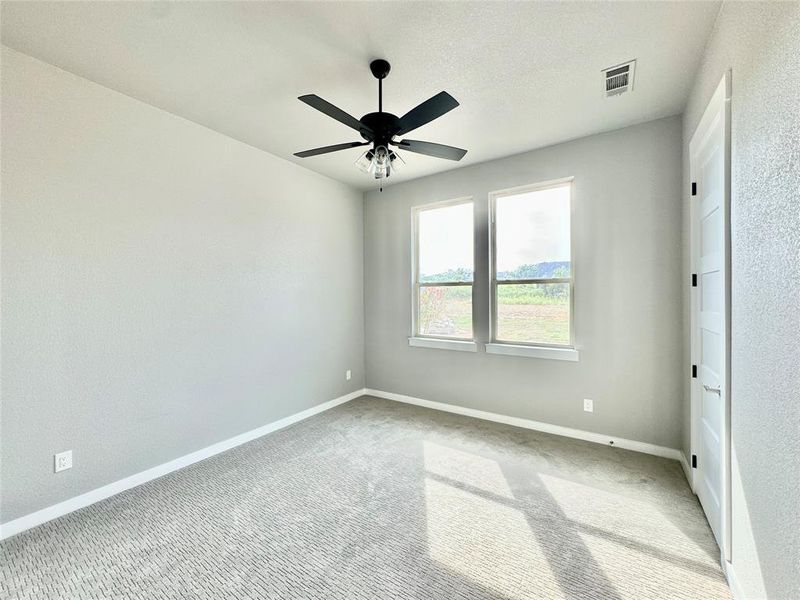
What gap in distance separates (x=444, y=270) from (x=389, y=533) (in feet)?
9.44

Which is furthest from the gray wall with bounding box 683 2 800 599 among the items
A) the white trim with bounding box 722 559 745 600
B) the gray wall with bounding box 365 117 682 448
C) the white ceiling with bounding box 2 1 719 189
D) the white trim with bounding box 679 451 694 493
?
the gray wall with bounding box 365 117 682 448

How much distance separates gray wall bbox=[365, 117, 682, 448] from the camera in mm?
2850

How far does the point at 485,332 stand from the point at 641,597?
249 cm

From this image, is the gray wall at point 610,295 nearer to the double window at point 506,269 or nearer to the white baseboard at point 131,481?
the double window at point 506,269

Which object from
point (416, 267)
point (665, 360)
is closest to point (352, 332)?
point (416, 267)

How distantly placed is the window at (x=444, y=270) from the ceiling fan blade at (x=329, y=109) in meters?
2.16

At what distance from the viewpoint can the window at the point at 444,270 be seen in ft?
13.1

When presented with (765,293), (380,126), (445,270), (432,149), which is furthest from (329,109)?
(445,270)

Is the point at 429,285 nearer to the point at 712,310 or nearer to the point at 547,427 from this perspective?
the point at 547,427

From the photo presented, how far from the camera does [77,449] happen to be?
224 cm

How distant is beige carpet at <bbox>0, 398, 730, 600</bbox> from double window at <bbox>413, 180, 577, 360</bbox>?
1.27m

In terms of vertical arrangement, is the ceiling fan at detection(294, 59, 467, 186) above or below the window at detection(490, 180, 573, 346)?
above

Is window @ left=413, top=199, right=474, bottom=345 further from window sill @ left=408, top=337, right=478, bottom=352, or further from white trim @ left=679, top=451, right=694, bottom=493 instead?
white trim @ left=679, top=451, right=694, bottom=493

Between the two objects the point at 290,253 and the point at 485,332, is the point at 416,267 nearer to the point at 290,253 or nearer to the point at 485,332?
the point at 485,332
